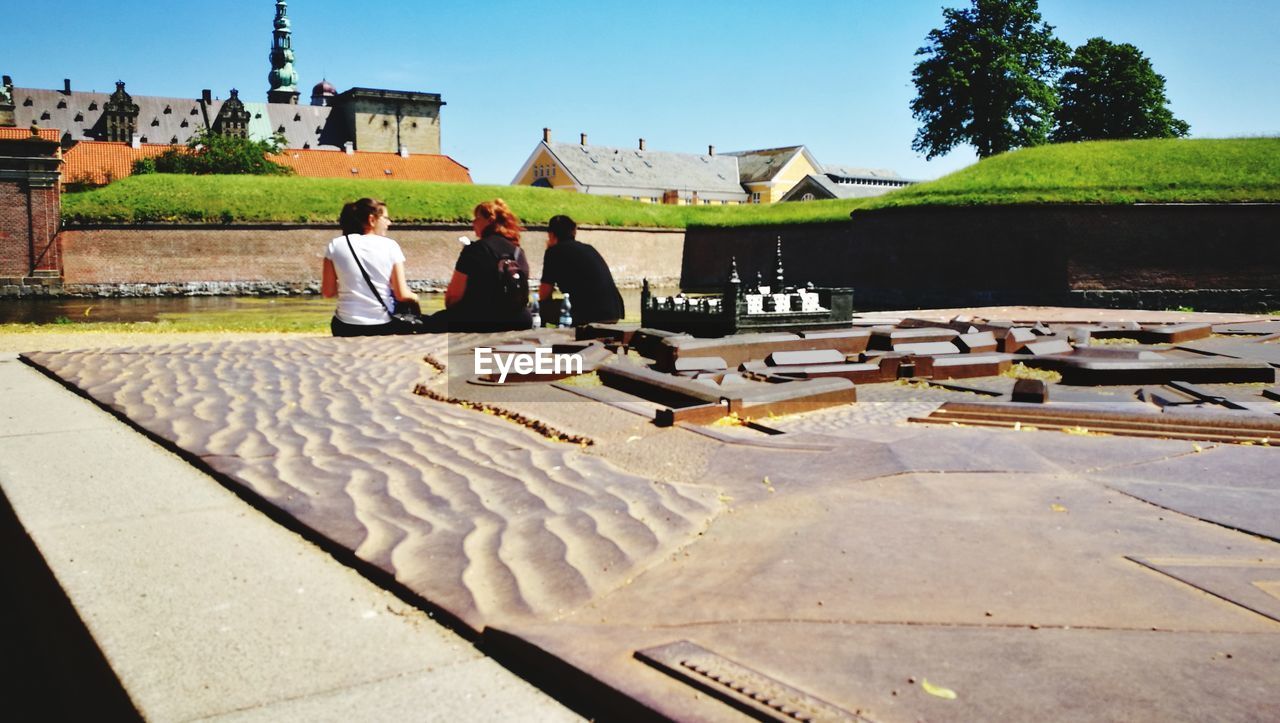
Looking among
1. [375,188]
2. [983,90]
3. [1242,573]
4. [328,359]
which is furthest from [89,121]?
[1242,573]

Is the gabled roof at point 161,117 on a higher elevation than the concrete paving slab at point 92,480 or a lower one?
higher

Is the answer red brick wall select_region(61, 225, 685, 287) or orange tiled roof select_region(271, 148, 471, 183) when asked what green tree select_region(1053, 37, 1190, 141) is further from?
orange tiled roof select_region(271, 148, 471, 183)

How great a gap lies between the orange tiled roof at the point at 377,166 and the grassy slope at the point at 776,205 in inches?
1281

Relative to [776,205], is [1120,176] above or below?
below

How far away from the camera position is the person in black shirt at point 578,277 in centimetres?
1024

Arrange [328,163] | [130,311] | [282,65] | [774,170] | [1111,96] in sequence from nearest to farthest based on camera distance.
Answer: [130,311] → [1111,96] → [328,163] → [774,170] → [282,65]

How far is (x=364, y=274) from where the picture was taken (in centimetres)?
864

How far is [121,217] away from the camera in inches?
1355

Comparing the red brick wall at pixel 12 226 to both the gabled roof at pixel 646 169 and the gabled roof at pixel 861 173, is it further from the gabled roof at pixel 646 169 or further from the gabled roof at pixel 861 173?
the gabled roof at pixel 861 173

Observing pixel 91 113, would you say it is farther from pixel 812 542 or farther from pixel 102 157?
pixel 812 542

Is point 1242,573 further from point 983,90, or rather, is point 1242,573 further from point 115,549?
point 983,90

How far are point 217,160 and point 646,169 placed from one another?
39.9 meters

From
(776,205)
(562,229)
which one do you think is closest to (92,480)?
(562,229)
